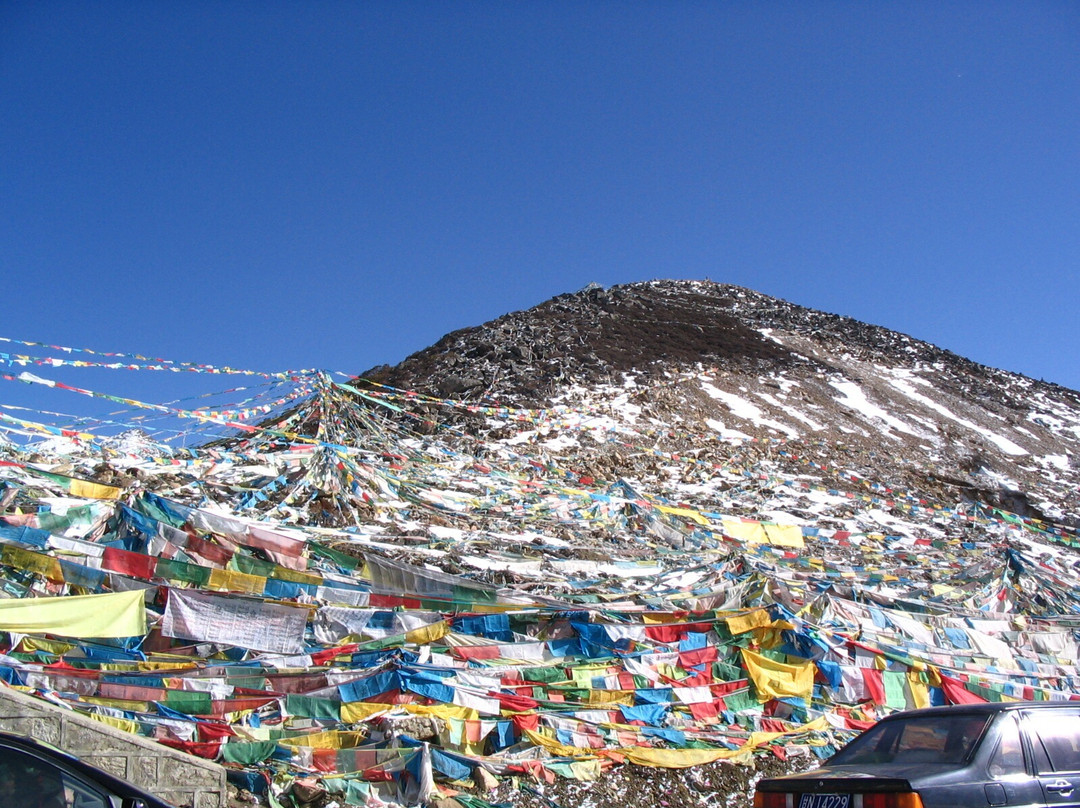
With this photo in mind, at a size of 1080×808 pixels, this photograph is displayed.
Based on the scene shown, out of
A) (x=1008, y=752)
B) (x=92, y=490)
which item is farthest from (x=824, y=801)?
(x=92, y=490)

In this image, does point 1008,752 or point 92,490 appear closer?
point 1008,752

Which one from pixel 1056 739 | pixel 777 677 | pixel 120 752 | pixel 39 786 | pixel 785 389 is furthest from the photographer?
pixel 785 389

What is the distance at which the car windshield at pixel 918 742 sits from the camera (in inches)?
189

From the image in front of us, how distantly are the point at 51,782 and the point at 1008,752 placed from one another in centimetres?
518

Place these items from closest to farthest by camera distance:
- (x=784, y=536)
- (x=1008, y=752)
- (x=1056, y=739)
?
(x=1008, y=752) < (x=1056, y=739) < (x=784, y=536)

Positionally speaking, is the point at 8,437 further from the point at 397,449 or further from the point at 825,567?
the point at 825,567

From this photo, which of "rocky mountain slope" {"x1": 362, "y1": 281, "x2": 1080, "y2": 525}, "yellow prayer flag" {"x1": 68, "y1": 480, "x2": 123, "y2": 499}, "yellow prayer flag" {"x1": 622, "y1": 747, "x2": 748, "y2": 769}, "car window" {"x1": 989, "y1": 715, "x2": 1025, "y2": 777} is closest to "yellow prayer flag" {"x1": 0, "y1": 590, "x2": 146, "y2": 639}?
"yellow prayer flag" {"x1": 68, "y1": 480, "x2": 123, "y2": 499}

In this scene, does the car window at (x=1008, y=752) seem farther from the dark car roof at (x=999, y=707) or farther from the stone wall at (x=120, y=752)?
the stone wall at (x=120, y=752)

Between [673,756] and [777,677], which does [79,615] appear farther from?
[777,677]

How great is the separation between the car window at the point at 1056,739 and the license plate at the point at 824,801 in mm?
1377

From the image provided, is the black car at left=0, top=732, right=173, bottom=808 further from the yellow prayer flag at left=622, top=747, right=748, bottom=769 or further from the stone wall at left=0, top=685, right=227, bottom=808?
the yellow prayer flag at left=622, top=747, right=748, bottom=769

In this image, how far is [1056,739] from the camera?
194 inches

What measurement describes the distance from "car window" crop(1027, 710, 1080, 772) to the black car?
199 inches

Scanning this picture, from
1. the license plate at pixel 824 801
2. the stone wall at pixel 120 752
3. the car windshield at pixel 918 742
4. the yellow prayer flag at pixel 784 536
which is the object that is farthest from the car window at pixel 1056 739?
the yellow prayer flag at pixel 784 536
